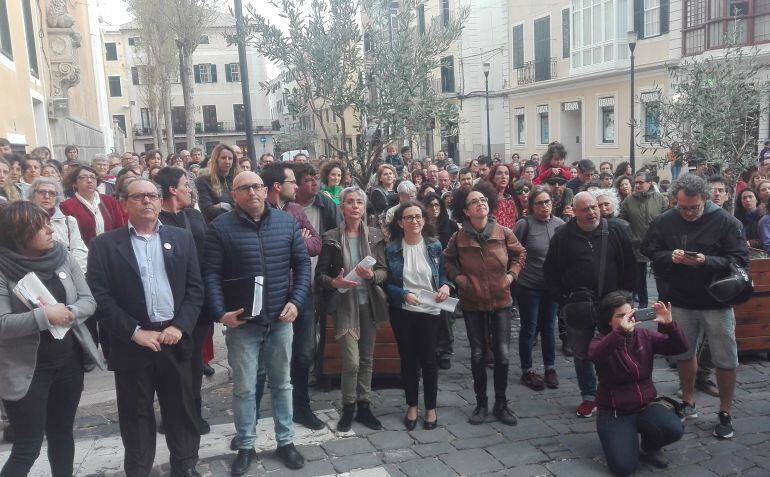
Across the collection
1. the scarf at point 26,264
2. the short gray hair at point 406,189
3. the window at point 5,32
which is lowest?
the scarf at point 26,264

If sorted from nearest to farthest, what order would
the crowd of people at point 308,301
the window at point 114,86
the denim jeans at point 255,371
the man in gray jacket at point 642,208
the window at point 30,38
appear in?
the crowd of people at point 308,301
the denim jeans at point 255,371
the man in gray jacket at point 642,208
the window at point 30,38
the window at point 114,86

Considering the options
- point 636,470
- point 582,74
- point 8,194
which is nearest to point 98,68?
point 582,74

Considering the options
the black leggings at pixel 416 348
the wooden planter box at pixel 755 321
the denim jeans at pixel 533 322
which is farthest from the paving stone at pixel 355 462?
the wooden planter box at pixel 755 321

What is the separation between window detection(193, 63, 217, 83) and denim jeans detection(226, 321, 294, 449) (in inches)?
2409

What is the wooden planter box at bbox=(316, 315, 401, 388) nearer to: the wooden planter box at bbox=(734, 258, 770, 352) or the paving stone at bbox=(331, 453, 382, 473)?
the paving stone at bbox=(331, 453, 382, 473)

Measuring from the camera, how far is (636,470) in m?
4.41

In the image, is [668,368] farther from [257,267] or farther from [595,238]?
[257,267]

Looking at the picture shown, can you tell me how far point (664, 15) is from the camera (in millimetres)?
23281

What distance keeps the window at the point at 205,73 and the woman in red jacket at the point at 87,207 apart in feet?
192

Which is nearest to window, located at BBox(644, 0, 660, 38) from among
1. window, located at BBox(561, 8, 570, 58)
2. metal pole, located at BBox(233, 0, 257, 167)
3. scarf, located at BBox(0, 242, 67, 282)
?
window, located at BBox(561, 8, 570, 58)

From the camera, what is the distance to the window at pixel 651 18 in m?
23.7

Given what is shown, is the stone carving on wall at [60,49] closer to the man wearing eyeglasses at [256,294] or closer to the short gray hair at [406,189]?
the short gray hair at [406,189]

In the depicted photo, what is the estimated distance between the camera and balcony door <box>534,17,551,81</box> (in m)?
30.1

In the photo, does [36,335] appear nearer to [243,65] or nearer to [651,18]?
[243,65]
